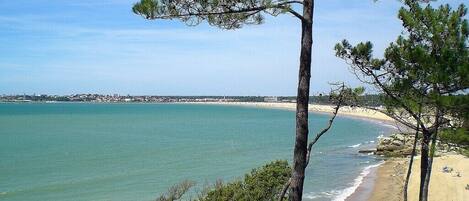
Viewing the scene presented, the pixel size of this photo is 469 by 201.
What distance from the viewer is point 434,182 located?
88.2 ft

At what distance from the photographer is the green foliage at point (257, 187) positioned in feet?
49.2

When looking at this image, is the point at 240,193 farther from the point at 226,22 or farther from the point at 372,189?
the point at 372,189

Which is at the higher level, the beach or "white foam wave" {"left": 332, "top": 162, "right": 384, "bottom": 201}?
the beach

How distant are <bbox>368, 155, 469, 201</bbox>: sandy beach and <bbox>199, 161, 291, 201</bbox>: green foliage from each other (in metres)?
7.99

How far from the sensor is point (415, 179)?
28672mm

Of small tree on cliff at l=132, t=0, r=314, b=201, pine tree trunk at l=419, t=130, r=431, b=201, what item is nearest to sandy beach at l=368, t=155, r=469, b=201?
pine tree trunk at l=419, t=130, r=431, b=201

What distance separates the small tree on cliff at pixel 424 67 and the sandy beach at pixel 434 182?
10.0m

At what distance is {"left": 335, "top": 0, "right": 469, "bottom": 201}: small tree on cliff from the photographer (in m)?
9.84

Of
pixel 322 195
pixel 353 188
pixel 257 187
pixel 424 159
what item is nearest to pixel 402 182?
pixel 353 188

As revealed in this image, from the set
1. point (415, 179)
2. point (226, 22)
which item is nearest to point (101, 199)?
point (415, 179)

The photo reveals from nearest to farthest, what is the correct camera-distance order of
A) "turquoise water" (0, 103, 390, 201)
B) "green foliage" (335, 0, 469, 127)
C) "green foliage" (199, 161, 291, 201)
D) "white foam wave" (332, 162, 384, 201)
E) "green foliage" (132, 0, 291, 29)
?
"green foliage" (132, 0, 291, 29)
"green foliage" (335, 0, 469, 127)
"green foliage" (199, 161, 291, 201)
"white foam wave" (332, 162, 384, 201)
"turquoise water" (0, 103, 390, 201)

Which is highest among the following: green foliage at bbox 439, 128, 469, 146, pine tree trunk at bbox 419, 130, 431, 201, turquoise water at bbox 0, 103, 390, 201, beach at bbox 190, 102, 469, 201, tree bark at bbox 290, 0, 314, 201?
tree bark at bbox 290, 0, 314, 201

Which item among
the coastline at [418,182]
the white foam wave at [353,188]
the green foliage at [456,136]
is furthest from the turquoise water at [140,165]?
the green foliage at [456,136]

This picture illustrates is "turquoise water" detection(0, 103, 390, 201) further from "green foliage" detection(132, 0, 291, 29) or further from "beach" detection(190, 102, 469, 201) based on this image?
"green foliage" detection(132, 0, 291, 29)
